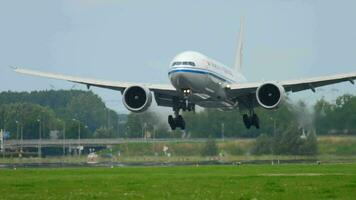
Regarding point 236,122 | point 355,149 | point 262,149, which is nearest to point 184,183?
point 355,149

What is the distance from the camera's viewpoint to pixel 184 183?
1820 inches

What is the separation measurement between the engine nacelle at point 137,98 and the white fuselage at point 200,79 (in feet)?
7.74

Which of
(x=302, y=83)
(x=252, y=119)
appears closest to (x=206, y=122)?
(x=252, y=119)

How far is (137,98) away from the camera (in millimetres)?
66812

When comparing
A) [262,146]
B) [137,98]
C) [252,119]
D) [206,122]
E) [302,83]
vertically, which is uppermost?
[302,83]

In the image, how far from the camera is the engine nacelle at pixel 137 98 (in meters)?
66.4

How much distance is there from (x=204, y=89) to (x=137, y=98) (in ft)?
14.8

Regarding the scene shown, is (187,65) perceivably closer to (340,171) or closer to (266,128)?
(340,171)

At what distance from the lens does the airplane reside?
2547 inches

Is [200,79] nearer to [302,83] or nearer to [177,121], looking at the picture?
[177,121]

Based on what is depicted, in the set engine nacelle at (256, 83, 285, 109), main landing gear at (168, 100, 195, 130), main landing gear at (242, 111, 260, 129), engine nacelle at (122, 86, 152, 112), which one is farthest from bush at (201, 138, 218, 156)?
engine nacelle at (122, 86, 152, 112)

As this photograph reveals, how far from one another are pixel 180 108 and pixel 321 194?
1212 inches

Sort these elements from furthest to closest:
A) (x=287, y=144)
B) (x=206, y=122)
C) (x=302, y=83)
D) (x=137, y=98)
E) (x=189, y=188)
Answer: (x=206, y=122)
(x=287, y=144)
(x=302, y=83)
(x=137, y=98)
(x=189, y=188)

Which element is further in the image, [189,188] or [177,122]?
[177,122]
